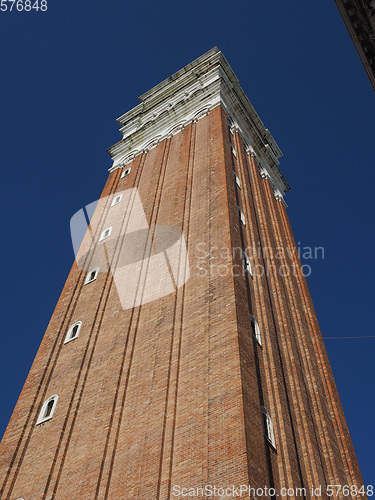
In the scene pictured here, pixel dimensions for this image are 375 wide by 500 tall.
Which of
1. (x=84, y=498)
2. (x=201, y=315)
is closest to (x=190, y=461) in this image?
(x=84, y=498)

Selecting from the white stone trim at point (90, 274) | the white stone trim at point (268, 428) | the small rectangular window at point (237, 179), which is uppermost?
the small rectangular window at point (237, 179)

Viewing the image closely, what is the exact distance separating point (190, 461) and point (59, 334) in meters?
8.72

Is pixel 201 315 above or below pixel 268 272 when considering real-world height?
below

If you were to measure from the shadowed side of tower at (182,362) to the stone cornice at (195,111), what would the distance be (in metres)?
3.82

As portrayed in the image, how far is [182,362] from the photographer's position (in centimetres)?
1420

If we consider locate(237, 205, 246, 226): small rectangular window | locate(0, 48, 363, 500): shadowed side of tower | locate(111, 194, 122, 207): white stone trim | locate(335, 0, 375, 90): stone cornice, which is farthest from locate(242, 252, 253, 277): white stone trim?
locate(111, 194, 122, 207): white stone trim

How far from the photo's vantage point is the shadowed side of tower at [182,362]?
12.1 metres

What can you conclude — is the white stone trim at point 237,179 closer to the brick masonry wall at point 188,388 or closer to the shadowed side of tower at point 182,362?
the shadowed side of tower at point 182,362

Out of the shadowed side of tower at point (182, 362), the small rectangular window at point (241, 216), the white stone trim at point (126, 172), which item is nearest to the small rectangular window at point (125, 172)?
the white stone trim at point (126, 172)

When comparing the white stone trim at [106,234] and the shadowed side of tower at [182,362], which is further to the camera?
the white stone trim at [106,234]

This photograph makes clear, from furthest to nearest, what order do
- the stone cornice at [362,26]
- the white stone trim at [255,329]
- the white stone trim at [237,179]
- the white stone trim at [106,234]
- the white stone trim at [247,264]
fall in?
the white stone trim at [106,234]
the white stone trim at [237,179]
the white stone trim at [247,264]
the white stone trim at [255,329]
the stone cornice at [362,26]

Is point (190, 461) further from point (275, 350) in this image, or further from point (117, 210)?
A: point (117, 210)

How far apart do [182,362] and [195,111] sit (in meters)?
18.3

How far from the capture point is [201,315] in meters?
15.2
